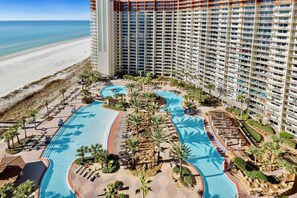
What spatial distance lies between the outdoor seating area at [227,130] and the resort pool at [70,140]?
20150 mm

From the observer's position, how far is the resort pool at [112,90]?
7244 cm

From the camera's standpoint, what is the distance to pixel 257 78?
178 ft

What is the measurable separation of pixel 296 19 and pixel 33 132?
4977 cm

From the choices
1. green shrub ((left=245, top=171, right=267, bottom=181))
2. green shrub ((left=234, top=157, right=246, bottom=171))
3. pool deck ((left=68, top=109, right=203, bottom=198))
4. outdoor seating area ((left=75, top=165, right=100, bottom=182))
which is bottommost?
pool deck ((left=68, top=109, right=203, bottom=198))

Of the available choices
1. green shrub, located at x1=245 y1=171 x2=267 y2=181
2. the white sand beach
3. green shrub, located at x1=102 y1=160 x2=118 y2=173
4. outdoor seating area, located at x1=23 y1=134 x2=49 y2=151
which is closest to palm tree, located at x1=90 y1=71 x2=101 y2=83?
the white sand beach

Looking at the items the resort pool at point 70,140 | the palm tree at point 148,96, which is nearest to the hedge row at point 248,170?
the resort pool at point 70,140

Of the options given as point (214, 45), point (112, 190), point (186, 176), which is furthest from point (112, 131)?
point (214, 45)

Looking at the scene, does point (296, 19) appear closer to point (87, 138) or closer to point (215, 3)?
point (215, 3)

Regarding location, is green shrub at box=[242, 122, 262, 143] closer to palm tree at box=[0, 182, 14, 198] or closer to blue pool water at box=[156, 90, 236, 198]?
blue pool water at box=[156, 90, 236, 198]

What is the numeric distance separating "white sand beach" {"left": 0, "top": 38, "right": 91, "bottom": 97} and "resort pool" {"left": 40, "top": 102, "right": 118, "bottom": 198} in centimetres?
3310

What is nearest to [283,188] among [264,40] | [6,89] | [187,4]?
[264,40]

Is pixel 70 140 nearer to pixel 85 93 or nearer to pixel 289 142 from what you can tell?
pixel 85 93

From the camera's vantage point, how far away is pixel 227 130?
49.2 metres

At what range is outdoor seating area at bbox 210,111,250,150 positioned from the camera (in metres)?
44.3
